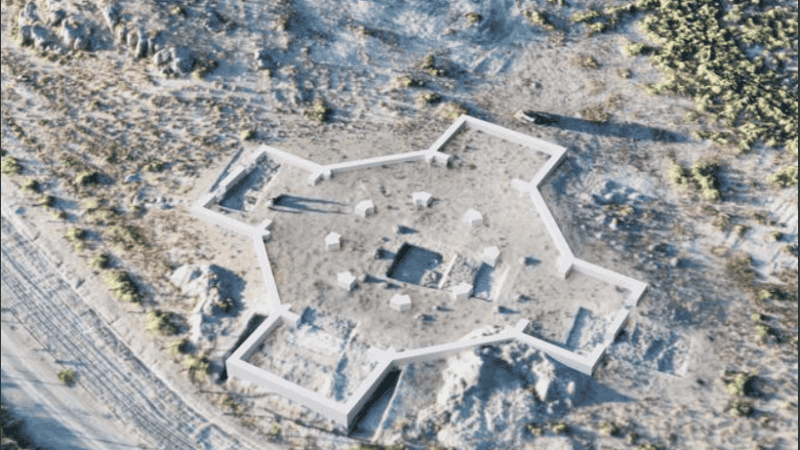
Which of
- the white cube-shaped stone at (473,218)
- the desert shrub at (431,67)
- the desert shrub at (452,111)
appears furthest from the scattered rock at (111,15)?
the white cube-shaped stone at (473,218)

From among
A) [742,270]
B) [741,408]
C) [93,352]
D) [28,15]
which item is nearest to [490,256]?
[742,270]

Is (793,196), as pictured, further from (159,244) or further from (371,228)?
(159,244)

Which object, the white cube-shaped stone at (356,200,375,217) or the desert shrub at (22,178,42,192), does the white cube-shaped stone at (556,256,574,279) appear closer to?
the white cube-shaped stone at (356,200,375,217)

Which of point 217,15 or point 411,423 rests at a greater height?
point 217,15

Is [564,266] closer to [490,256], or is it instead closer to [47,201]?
[490,256]

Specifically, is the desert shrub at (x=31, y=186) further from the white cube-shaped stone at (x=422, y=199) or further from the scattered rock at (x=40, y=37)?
the white cube-shaped stone at (x=422, y=199)

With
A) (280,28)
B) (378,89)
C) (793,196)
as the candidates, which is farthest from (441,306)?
(280,28)
